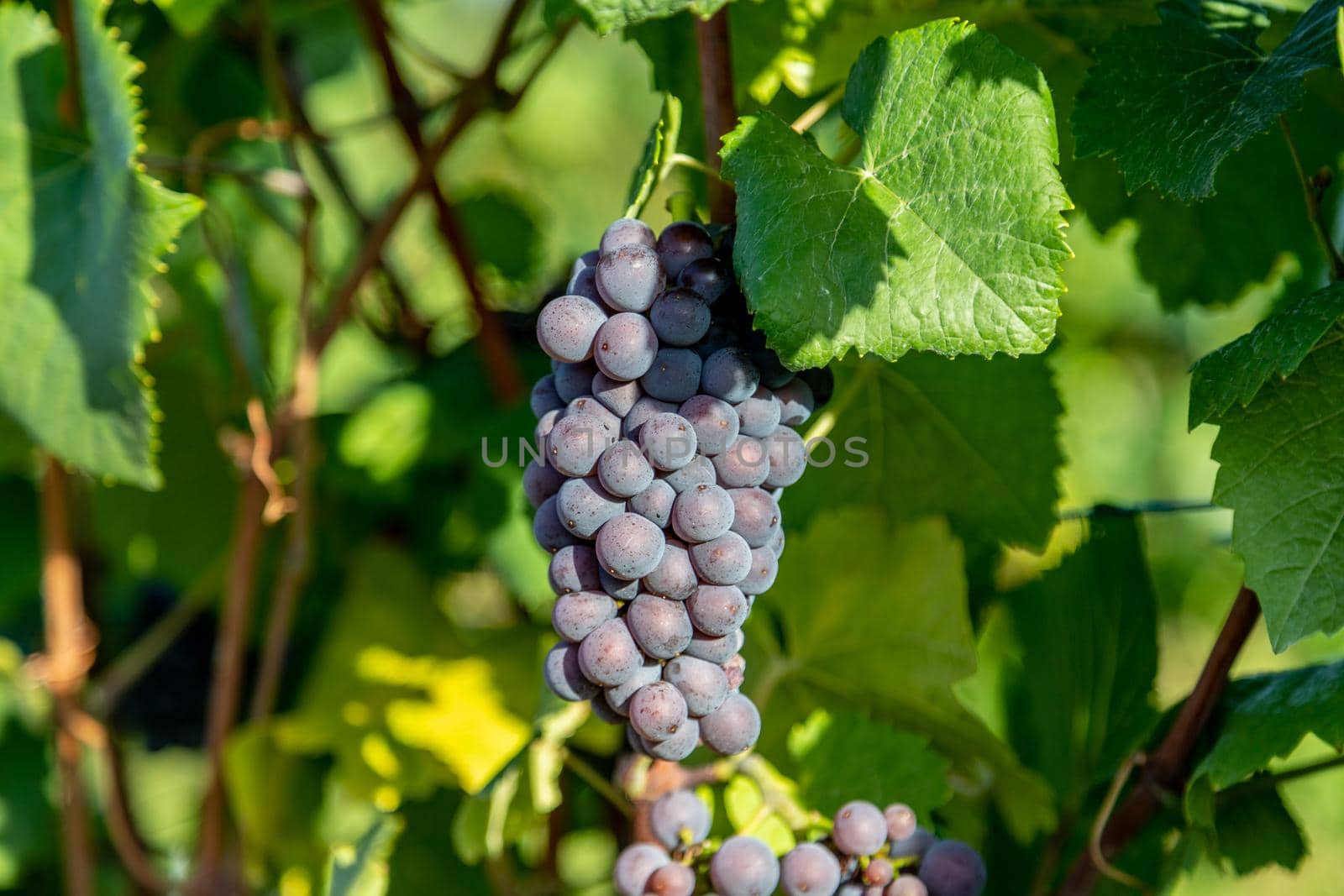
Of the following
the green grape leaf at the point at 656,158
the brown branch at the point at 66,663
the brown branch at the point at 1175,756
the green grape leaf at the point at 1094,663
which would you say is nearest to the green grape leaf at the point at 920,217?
the green grape leaf at the point at 656,158

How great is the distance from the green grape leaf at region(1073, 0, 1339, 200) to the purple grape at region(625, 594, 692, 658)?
1.00 ft

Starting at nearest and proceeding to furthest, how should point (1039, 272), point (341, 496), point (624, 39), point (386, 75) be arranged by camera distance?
point (1039, 272)
point (624, 39)
point (386, 75)
point (341, 496)

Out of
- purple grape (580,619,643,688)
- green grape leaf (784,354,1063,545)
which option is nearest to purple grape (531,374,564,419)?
purple grape (580,619,643,688)

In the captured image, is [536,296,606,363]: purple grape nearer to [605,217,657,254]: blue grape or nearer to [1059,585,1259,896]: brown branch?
[605,217,657,254]: blue grape

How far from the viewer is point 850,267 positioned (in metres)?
0.50

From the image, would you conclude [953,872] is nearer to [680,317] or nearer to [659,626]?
[659,626]

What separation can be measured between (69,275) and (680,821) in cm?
50

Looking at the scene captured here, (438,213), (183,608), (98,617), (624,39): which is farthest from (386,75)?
(98,617)

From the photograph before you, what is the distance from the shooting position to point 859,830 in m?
0.61

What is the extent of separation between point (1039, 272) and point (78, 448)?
59 centimetres

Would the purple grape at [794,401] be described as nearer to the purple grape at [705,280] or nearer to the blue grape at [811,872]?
the purple grape at [705,280]

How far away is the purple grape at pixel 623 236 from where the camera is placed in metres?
0.53

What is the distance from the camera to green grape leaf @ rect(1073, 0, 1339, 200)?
530 mm

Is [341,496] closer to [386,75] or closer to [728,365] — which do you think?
[386,75]
